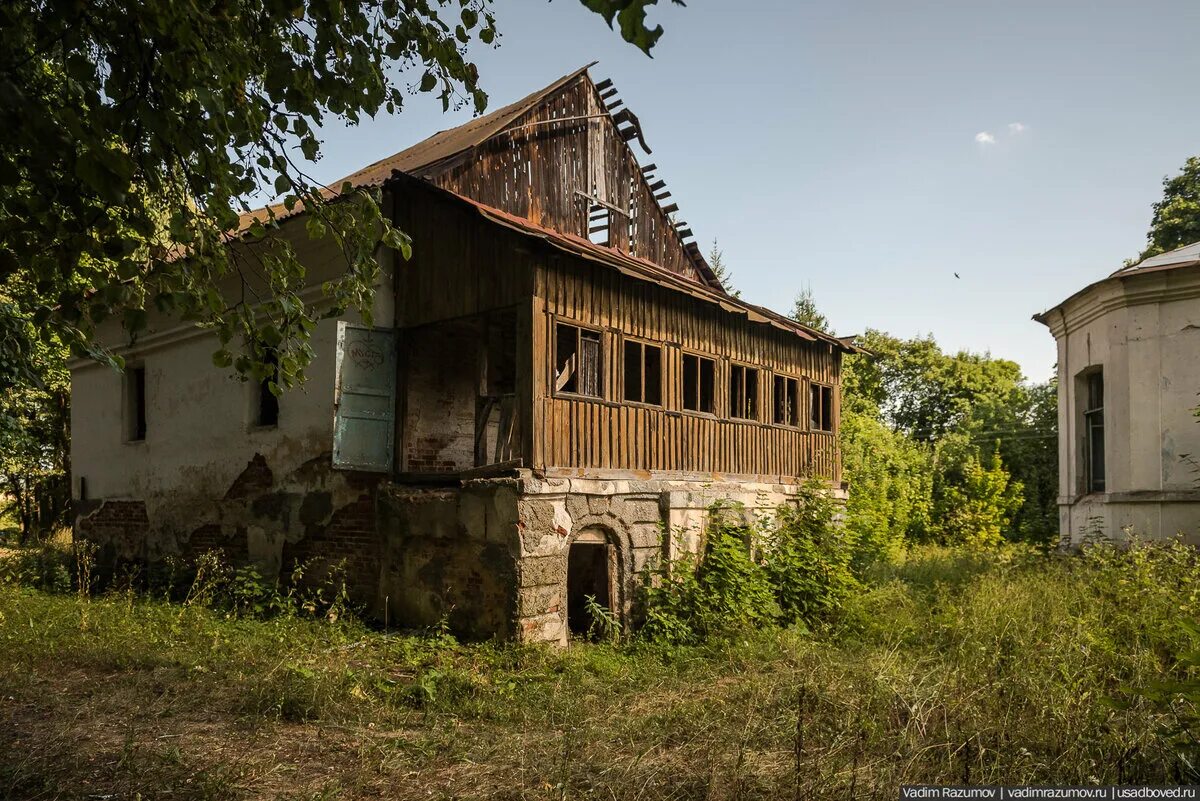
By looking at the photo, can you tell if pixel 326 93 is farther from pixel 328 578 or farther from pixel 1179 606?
pixel 1179 606

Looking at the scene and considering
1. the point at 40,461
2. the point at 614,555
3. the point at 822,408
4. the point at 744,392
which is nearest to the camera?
the point at 614,555

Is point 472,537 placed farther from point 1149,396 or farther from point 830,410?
point 1149,396

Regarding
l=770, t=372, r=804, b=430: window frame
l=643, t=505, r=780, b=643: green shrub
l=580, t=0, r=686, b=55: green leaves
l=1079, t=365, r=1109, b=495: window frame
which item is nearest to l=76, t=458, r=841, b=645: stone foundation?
l=643, t=505, r=780, b=643: green shrub

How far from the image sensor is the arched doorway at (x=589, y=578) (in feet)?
34.0

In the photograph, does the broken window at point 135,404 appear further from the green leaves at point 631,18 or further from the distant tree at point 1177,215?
the distant tree at point 1177,215

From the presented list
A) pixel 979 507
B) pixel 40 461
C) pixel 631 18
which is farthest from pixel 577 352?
pixel 40 461

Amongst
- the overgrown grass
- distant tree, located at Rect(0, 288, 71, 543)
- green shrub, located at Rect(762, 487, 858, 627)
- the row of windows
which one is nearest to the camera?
the overgrown grass

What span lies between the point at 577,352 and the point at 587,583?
3.34 metres

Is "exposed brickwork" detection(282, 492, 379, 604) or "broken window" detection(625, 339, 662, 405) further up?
"broken window" detection(625, 339, 662, 405)

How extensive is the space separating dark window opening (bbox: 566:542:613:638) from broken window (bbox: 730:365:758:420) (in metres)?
3.15

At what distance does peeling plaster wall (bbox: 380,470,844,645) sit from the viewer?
30.3 ft

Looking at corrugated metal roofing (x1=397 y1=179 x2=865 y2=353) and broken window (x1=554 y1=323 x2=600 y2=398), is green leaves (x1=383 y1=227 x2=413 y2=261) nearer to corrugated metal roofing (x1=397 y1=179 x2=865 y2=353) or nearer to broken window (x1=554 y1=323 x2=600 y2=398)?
corrugated metal roofing (x1=397 y1=179 x2=865 y2=353)

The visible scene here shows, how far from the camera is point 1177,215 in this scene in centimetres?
2392

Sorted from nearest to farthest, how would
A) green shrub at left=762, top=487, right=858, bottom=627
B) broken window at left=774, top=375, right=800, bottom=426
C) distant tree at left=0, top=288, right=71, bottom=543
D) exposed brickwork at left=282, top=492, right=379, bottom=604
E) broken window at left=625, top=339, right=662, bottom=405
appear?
1. exposed brickwork at left=282, top=492, right=379, bottom=604
2. broken window at left=625, top=339, right=662, bottom=405
3. green shrub at left=762, top=487, right=858, bottom=627
4. broken window at left=774, top=375, right=800, bottom=426
5. distant tree at left=0, top=288, right=71, bottom=543
